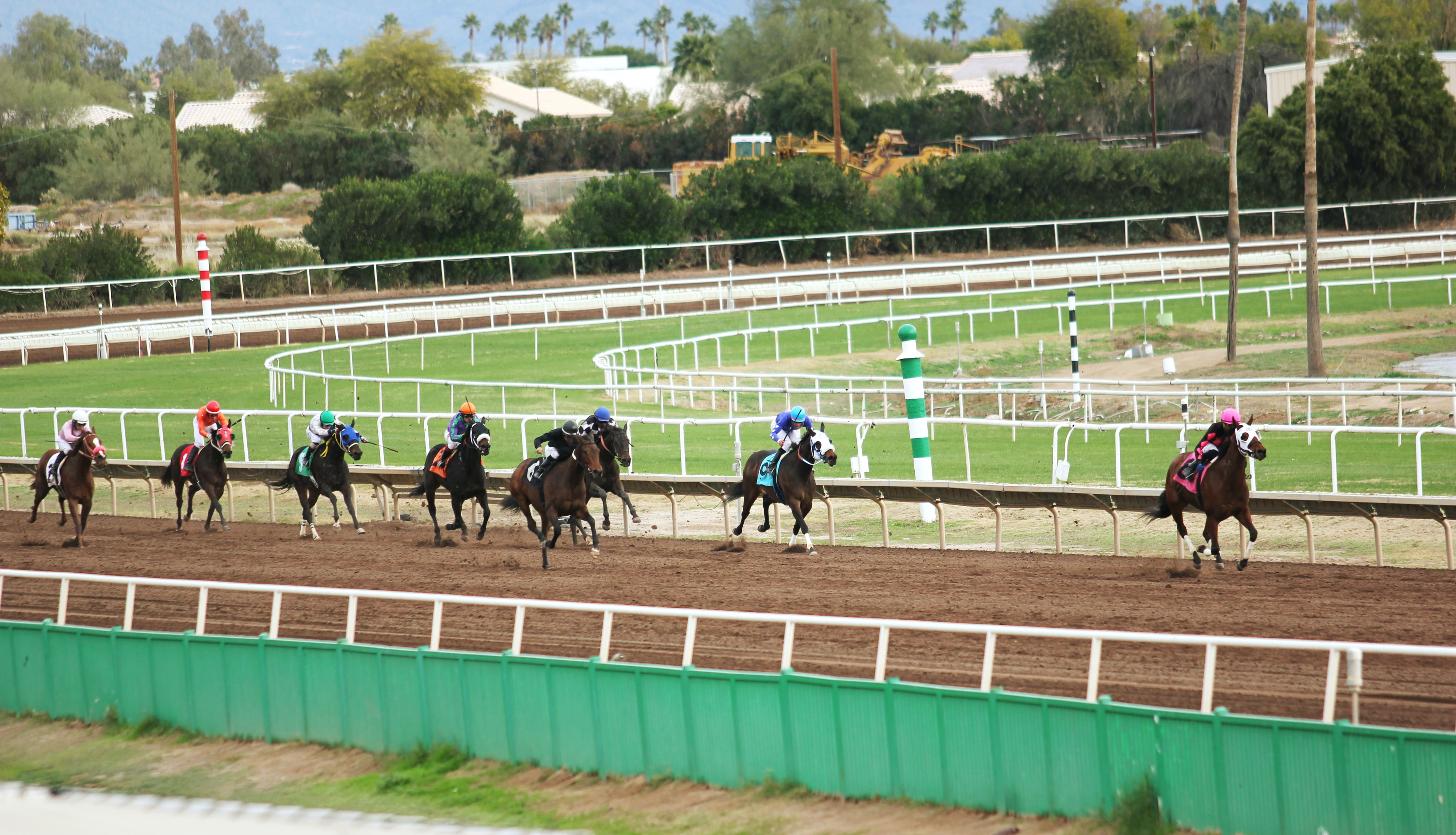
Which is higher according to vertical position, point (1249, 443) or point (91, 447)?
point (91, 447)

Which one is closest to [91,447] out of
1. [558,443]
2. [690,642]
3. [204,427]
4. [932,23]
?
[204,427]

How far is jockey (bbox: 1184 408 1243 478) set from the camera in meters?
9.55

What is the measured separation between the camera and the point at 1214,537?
31.4ft

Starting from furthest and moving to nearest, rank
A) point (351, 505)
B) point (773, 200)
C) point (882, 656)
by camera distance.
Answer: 1. point (773, 200)
2. point (351, 505)
3. point (882, 656)

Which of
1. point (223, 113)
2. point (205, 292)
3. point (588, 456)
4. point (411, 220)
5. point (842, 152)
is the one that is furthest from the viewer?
point (223, 113)

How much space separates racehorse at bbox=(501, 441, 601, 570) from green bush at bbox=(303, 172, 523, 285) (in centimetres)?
2553

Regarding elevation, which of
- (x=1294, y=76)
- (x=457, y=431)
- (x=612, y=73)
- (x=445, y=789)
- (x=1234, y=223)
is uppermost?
(x=612, y=73)

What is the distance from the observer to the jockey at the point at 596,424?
1133 centimetres

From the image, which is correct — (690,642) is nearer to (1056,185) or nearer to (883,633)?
(883,633)

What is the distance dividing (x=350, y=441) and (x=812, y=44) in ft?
184

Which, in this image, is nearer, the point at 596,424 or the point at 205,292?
the point at 596,424

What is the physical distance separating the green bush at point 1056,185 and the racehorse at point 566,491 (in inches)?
1308

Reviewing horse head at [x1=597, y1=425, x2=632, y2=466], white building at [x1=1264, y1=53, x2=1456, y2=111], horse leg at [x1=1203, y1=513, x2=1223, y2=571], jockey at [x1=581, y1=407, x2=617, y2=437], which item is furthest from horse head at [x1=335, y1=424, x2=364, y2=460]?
white building at [x1=1264, y1=53, x2=1456, y2=111]

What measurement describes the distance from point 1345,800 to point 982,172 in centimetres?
3963
